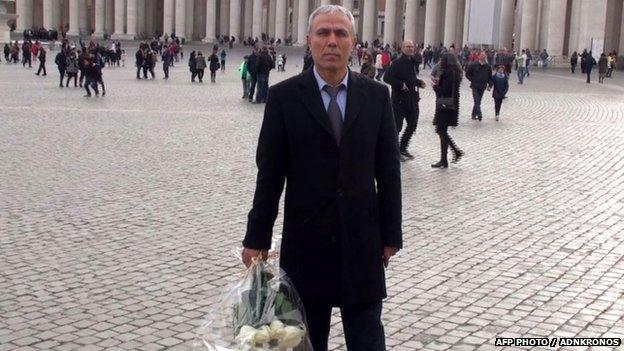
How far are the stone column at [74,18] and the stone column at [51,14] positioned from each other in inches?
47.7

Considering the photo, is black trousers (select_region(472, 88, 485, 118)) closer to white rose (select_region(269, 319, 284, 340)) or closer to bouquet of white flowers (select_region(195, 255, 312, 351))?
bouquet of white flowers (select_region(195, 255, 312, 351))

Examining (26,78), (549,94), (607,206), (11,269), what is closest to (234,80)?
(26,78)

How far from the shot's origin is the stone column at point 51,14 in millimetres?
82000

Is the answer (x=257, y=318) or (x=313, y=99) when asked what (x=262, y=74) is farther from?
(x=257, y=318)

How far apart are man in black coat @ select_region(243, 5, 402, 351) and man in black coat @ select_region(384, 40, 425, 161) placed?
912 cm

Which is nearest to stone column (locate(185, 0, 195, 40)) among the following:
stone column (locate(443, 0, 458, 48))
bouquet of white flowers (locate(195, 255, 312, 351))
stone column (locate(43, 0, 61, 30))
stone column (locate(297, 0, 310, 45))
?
stone column (locate(297, 0, 310, 45))

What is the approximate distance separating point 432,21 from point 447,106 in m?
51.3

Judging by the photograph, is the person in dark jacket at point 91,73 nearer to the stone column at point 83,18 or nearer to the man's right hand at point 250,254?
the man's right hand at point 250,254

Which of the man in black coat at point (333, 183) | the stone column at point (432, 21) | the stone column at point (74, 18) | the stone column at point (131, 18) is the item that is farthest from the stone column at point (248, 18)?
the man in black coat at point (333, 183)

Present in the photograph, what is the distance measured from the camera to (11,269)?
271 inches

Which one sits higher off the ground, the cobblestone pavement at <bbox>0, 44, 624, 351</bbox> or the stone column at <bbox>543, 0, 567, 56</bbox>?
the stone column at <bbox>543, 0, 567, 56</bbox>

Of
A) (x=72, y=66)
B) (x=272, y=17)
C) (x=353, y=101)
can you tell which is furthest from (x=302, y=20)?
(x=353, y=101)

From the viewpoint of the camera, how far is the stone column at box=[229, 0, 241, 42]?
7994 cm

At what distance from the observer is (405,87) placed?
43.0ft
